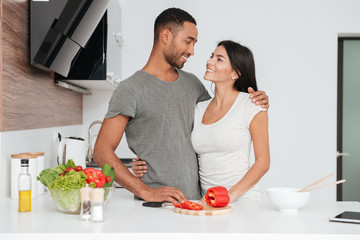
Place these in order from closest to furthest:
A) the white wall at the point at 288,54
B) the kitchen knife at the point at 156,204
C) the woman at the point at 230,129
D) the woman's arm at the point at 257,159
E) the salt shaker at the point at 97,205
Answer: the salt shaker at the point at 97,205 < the kitchen knife at the point at 156,204 < the woman's arm at the point at 257,159 < the woman at the point at 230,129 < the white wall at the point at 288,54

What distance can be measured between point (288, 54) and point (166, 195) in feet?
7.51

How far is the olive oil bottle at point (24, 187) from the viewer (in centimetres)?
151

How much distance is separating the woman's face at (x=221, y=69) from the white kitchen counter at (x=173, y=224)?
671mm

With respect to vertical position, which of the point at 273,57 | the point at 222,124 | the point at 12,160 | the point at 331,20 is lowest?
the point at 12,160

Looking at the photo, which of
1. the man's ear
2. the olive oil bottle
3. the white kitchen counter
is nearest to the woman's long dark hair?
the man's ear

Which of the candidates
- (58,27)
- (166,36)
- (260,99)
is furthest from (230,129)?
(58,27)

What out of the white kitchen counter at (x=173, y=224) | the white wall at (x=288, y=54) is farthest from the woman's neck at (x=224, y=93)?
the white wall at (x=288, y=54)

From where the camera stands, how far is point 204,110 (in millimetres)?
2094

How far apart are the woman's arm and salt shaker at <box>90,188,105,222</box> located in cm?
56

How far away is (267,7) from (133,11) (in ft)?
3.63

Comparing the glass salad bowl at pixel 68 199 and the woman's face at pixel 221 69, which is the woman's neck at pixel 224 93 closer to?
the woman's face at pixel 221 69

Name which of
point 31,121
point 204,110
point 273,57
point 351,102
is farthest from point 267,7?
point 31,121

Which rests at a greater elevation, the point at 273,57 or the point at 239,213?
the point at 273,57
